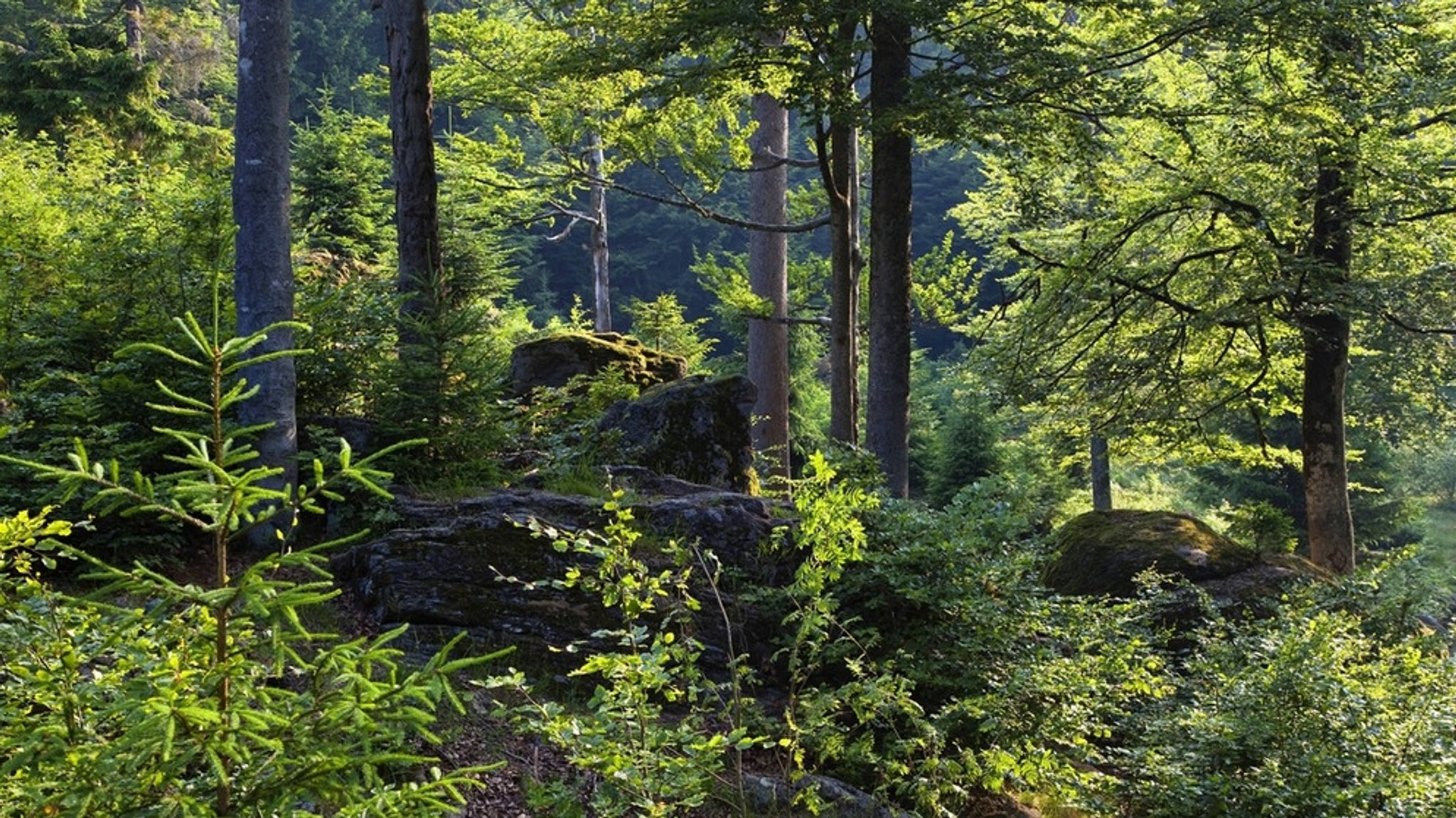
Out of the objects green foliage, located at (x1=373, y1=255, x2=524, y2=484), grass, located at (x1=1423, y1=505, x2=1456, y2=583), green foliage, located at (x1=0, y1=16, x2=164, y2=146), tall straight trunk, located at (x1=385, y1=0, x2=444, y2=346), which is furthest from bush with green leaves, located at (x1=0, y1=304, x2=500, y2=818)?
grass, located at (x1=1423, y1=505, x2=1456, y2=583)

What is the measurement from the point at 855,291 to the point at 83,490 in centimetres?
769

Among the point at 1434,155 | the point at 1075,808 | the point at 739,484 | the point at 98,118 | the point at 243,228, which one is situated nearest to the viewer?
the point at 1075,808

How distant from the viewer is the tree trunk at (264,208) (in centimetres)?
586

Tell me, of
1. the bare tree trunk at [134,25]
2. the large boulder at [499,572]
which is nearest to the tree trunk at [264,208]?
the large boulder at [499,572]

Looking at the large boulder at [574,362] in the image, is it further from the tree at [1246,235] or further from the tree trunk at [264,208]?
the tree trunk at [264,208]

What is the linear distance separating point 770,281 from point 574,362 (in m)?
4.51

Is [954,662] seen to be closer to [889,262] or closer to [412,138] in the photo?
[889,262]

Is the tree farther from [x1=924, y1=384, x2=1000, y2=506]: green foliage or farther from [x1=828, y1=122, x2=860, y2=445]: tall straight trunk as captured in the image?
[x1=924, y1=384, x2=1000, y2=506]: green foliage

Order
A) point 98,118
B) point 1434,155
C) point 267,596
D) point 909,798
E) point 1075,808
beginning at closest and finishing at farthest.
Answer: point 267,596 < point 909,798 < point 1075,808 < point 1434,155 < point 98,118

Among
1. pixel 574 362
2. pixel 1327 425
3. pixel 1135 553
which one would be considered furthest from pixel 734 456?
pixel 1327 425

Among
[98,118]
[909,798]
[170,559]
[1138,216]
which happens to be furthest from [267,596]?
[98,118]

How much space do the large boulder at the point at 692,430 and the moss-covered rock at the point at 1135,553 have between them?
9.19 ft

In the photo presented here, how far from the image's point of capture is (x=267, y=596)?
6.55 ft

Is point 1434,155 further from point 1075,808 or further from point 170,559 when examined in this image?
point 170,559
